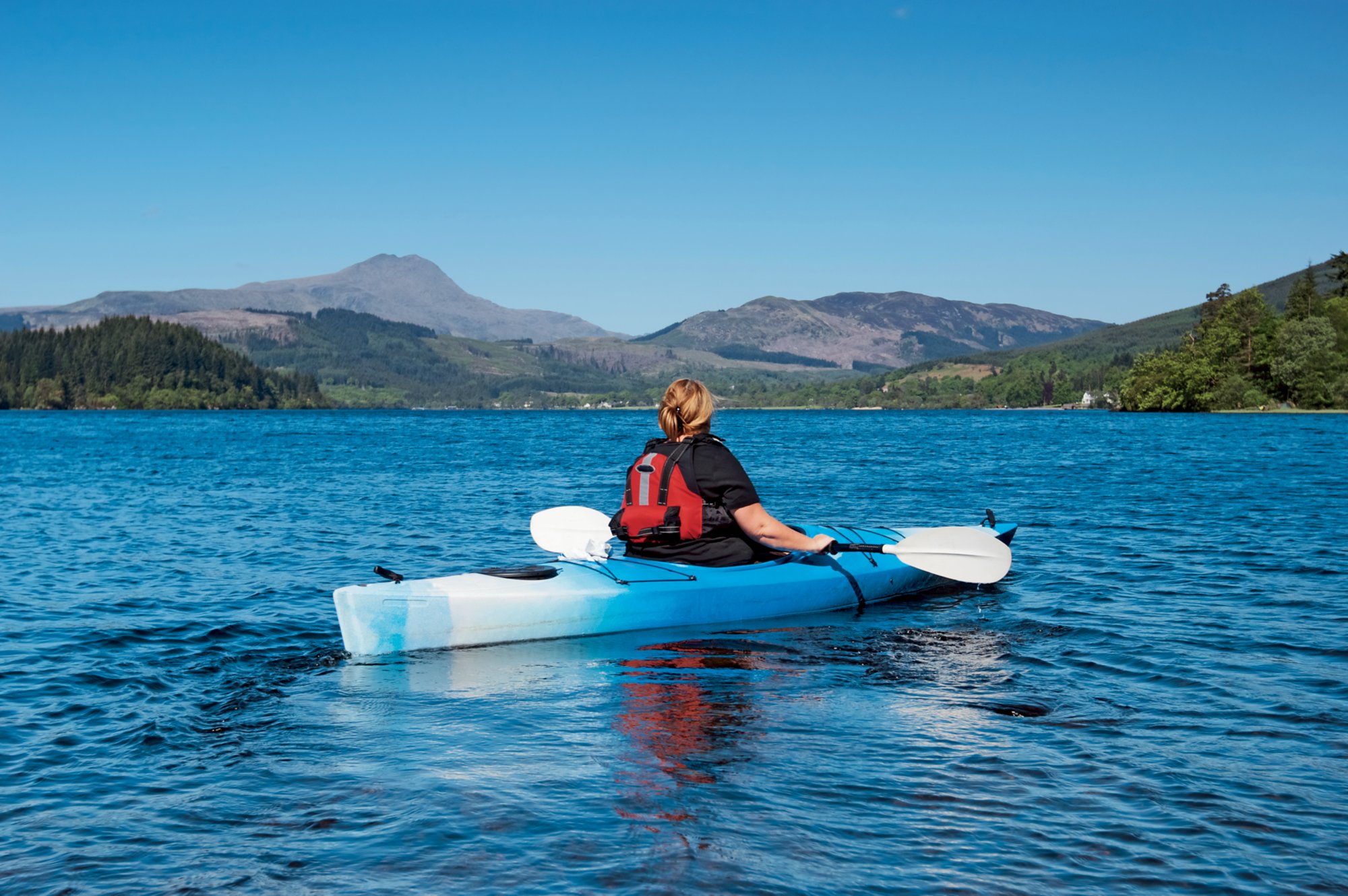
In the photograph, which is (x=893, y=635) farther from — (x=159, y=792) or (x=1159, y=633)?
(x=159, y=792)

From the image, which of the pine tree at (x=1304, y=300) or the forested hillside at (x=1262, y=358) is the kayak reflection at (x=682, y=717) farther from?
the pine tree at (x=1304, y=300)

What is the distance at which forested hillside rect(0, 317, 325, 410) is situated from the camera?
6998 inches

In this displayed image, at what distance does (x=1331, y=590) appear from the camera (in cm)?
1276

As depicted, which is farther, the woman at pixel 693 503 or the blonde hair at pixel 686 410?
the woman at pixel 693 503

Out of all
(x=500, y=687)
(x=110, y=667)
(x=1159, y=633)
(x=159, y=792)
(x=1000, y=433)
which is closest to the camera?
(x=159, y=792)

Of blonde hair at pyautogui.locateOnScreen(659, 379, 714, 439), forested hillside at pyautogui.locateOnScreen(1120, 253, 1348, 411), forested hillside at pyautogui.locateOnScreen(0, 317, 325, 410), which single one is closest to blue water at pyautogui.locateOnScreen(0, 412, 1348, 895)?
blonde hair at pyautogui.locateOnScreen(659, 379, 714, 439)

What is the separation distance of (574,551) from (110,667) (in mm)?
4933

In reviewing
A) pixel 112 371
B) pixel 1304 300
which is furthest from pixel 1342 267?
pixel 112 371

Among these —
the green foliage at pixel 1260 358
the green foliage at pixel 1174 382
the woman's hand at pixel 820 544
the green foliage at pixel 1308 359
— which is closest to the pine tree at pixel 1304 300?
the green foliage at pixel 1260 358

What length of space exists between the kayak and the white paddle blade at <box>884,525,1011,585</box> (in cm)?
103

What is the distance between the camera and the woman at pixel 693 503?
941cm

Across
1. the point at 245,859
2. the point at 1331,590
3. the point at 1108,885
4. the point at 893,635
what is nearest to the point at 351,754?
the point at 245,859

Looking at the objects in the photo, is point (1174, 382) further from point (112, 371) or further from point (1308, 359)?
point (112, 371)

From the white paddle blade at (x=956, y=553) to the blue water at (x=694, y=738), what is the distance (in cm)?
53
